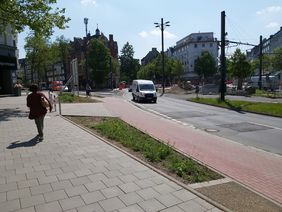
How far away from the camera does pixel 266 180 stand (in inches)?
283

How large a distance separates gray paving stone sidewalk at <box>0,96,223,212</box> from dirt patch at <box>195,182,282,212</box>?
1.22 ft

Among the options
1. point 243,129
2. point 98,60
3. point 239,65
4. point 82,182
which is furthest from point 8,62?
point 98,60

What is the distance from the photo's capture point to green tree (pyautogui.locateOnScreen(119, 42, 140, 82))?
357ft

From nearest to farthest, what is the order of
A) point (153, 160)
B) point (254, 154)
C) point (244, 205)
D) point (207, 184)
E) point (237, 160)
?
point (244, 205)
point (207, 184)
point (153, 160)
point (237, 160)
point (254, 154)

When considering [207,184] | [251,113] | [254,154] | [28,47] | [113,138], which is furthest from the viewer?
[28,47]

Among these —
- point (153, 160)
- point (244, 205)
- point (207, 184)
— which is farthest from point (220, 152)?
point (244, 205)

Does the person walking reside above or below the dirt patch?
above

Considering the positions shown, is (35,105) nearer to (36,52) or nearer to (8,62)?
(8,62)

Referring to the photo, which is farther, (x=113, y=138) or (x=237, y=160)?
(x=113, y=138)

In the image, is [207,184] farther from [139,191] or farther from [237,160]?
[237,160]

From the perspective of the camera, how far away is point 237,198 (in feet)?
18.2

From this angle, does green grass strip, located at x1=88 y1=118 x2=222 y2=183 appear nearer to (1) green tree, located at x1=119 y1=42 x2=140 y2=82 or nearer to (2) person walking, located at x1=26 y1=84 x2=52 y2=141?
(2) person walking, located at x1=26 y1=84 x2=52 y2=141

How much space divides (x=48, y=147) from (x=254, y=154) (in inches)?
235

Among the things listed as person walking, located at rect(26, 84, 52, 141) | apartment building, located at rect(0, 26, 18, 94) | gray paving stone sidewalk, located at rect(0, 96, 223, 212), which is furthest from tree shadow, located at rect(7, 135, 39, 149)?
apartment building, located at rect(0, 26, 18, 94)
